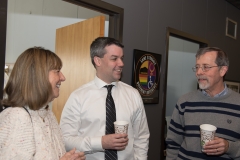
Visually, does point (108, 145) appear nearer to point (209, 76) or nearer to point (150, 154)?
point (209, 76)

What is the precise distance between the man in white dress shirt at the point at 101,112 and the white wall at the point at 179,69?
2887 millimetres

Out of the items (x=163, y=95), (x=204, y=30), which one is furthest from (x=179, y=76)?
(x=163, y=95)

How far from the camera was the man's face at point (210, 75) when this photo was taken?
1950 millimetres

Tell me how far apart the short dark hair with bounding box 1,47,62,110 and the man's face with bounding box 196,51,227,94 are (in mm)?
1154

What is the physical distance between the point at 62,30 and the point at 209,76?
2053mm

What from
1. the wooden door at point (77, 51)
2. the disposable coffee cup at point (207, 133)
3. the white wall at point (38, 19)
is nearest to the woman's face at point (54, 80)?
the disposable coffee cup at point (207, 133)

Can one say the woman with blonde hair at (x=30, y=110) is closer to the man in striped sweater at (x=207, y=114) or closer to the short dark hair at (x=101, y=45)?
the short dark hair at (x=101, y=45)

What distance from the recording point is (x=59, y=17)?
4023mm

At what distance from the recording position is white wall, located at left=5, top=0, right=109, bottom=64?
389 cm

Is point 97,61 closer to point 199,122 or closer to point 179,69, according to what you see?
point 199,122

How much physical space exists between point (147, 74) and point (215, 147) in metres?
1.65

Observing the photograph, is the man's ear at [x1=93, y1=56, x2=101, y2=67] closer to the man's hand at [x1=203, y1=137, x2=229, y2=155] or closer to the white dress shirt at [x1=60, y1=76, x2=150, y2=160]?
the white dress shirt at [x1=60, y1=76, x2=150, y2=160]

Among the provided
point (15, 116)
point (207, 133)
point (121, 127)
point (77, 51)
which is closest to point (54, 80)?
point (15, 116)

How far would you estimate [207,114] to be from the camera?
6.26ft
